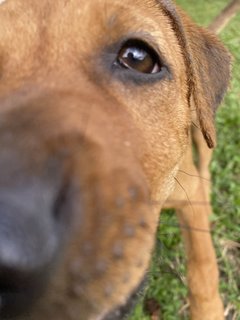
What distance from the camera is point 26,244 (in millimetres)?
1670

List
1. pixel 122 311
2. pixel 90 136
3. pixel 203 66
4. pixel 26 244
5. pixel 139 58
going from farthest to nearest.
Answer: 1. pixel 203 66
2. pixel 139 58
3. pixel 122 311
4. pixel 90 136
5. pixel 26 244

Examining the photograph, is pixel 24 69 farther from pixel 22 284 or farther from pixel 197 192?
pixel 197 192

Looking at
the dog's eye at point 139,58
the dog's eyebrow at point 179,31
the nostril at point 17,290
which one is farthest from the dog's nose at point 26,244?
the dog's eyebrow at point 179,31

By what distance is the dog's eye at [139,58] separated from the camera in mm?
2768

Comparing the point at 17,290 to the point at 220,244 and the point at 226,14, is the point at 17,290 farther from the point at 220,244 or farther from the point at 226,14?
the point at 226,14

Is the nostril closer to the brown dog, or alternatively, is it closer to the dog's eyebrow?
the brown dog

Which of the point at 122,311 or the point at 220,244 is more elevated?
the point at 122,311

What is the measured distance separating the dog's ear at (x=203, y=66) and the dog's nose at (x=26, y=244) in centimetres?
170

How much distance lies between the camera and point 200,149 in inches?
200

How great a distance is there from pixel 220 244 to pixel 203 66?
1986 millimetres

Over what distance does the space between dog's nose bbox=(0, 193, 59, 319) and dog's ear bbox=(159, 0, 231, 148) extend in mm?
1701

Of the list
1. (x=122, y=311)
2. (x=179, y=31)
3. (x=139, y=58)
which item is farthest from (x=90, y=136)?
(x=179, y=31)

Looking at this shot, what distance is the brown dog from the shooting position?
174 cm

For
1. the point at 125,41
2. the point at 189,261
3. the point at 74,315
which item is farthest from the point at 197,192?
the point at 74,315
